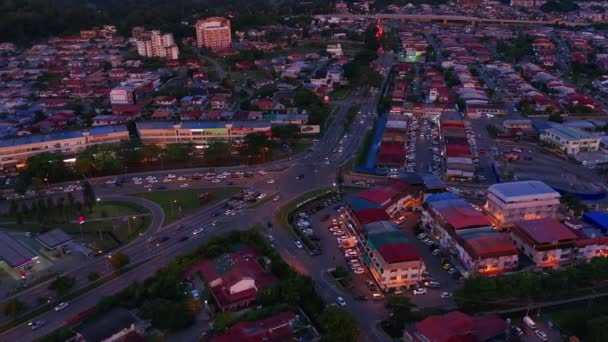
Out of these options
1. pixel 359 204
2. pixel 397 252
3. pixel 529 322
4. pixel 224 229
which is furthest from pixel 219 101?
pixel 529 322

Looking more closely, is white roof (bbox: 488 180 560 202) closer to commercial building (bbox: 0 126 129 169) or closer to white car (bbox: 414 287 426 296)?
white car (bbox: 414 287 426 296)

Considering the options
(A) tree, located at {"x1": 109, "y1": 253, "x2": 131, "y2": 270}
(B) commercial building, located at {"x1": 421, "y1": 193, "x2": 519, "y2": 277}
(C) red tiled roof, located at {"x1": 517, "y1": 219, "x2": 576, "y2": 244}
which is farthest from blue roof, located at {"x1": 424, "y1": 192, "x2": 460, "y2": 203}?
(A) tree, located at {"x1": 109, "y1": 253, "x2": 131, "y2": 270}

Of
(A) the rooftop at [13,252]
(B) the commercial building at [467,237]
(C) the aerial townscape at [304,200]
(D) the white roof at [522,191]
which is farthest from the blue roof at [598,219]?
(A) the rooftop at [13,252]

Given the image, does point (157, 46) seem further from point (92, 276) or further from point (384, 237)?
point (384, 237)

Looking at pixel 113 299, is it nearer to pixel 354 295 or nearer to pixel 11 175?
pixel 354 295

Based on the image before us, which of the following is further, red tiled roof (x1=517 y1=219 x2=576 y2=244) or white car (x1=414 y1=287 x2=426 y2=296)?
red tiled roof (x1=517 y1=219 x2=576 y2=244)

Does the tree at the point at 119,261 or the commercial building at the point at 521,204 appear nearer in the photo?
the tree at the point at 119,261

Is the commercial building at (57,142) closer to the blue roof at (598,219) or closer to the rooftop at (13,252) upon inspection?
the rooftop at (13,252)
